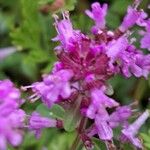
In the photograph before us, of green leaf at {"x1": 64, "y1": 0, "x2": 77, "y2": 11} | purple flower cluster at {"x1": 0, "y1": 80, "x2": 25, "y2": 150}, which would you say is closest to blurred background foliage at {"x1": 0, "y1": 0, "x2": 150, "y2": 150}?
green leaf at {"x1": 64, "y1": 0, "x2": 77, "y2": 11}

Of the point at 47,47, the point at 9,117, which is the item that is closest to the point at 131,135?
the point at 9,117

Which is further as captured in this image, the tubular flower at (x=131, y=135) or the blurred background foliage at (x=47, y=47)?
the blurred background foliage at (x=47, y=47)

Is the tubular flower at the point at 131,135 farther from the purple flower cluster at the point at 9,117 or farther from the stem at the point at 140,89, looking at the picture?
the stem at the point at 140,89

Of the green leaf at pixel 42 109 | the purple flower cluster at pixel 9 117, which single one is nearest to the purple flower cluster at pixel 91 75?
the purple flower cluster at pixel 9 117

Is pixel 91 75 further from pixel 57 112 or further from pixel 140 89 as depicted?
pixel 140 89

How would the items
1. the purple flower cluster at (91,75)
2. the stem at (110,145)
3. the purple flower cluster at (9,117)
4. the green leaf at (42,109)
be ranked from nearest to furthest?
the purple flower cluster at (9,117) < the purple flower cluster at (91,75) < the stem at (110,145) < the green leaf at (42,109)
